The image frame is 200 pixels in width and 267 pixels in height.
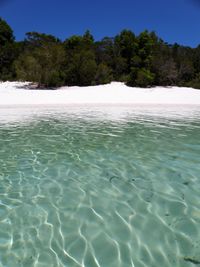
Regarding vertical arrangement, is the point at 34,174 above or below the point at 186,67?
below

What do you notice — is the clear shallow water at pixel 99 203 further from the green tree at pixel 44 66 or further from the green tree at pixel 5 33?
the green tree at pixel 5 33

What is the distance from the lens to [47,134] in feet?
31.0

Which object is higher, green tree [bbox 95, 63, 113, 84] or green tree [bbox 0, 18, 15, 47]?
green tree [bbox 0, 18, 15, 47]

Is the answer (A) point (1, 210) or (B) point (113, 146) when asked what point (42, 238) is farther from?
(B) point (113, 146)

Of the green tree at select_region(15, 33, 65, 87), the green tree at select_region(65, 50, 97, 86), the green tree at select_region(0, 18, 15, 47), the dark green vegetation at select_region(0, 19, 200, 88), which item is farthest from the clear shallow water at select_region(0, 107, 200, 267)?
the green tree at select_region(0, 18, 15, 47)

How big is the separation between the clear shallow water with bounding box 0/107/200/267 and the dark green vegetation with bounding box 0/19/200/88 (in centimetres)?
2062

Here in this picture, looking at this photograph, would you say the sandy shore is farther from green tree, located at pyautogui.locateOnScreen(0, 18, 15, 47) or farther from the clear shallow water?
green tree, located at pyautogui.locateOnScreen(0, 18, 15, 47)

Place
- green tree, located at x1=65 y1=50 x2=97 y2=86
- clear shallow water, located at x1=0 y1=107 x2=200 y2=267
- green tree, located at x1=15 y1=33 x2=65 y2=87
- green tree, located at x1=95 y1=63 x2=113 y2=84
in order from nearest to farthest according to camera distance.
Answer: clear shallow water, located at x1=0 y1=107 x2=200 y2=267 < green tree, located at x1=15 y1=33 x2=65 y2=87 < green tree, located at x1=65 y1=50 x2=97 y2=86 < green tree, located at x1=95 y1=63 x2=113 y2=84

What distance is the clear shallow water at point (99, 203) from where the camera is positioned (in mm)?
3068

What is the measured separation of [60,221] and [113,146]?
4217mm

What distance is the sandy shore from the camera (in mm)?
21609

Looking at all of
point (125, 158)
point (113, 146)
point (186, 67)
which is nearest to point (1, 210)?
point (125, 158)

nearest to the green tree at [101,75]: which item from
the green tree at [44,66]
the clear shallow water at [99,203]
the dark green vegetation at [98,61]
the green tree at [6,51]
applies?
the dark green vegetation at [98,61]

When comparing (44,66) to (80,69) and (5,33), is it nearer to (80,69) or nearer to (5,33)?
(80,69)
